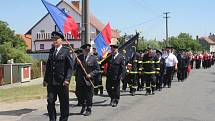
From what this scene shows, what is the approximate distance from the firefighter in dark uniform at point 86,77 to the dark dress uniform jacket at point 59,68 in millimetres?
2074

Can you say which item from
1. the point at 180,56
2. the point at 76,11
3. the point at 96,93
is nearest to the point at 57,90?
the point at 96,93

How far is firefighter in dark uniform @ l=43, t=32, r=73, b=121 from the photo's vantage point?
10.2m

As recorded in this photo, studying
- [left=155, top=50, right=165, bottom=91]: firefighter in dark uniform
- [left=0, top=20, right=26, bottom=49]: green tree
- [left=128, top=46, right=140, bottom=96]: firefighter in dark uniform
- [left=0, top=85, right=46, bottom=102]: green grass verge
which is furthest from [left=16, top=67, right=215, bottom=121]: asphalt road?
[left=0, top=20, right=26, bottom=49]: green tree

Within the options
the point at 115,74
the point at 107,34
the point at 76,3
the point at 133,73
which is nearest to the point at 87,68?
the point at 115,74

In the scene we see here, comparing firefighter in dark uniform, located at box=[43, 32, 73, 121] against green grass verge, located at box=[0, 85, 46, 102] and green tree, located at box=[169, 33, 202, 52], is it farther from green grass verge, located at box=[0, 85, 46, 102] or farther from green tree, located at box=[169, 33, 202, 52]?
green tree, located at box=[169, 33, 202, 52]

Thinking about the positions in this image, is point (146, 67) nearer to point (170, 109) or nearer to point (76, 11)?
point (170, 109)

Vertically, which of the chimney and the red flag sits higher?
the chimney

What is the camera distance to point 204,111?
13.2 meters

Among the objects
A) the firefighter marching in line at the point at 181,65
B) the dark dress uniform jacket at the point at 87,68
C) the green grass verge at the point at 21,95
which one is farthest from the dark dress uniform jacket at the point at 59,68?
the firefighter marching in line at the point at 181,65

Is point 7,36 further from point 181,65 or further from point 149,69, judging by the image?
point 149,69

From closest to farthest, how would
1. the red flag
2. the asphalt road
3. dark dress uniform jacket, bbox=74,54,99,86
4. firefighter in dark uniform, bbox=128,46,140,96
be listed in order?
the asphalt road
dark dress uniform jacket, bbox=74,54,99,86
the red flag
firefighter in dark uniform, bbox=128,46,140,96

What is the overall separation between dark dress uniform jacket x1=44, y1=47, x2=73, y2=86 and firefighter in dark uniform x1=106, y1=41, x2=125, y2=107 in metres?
4.29

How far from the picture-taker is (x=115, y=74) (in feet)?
47.8

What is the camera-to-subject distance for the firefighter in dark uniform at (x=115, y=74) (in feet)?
47.3
